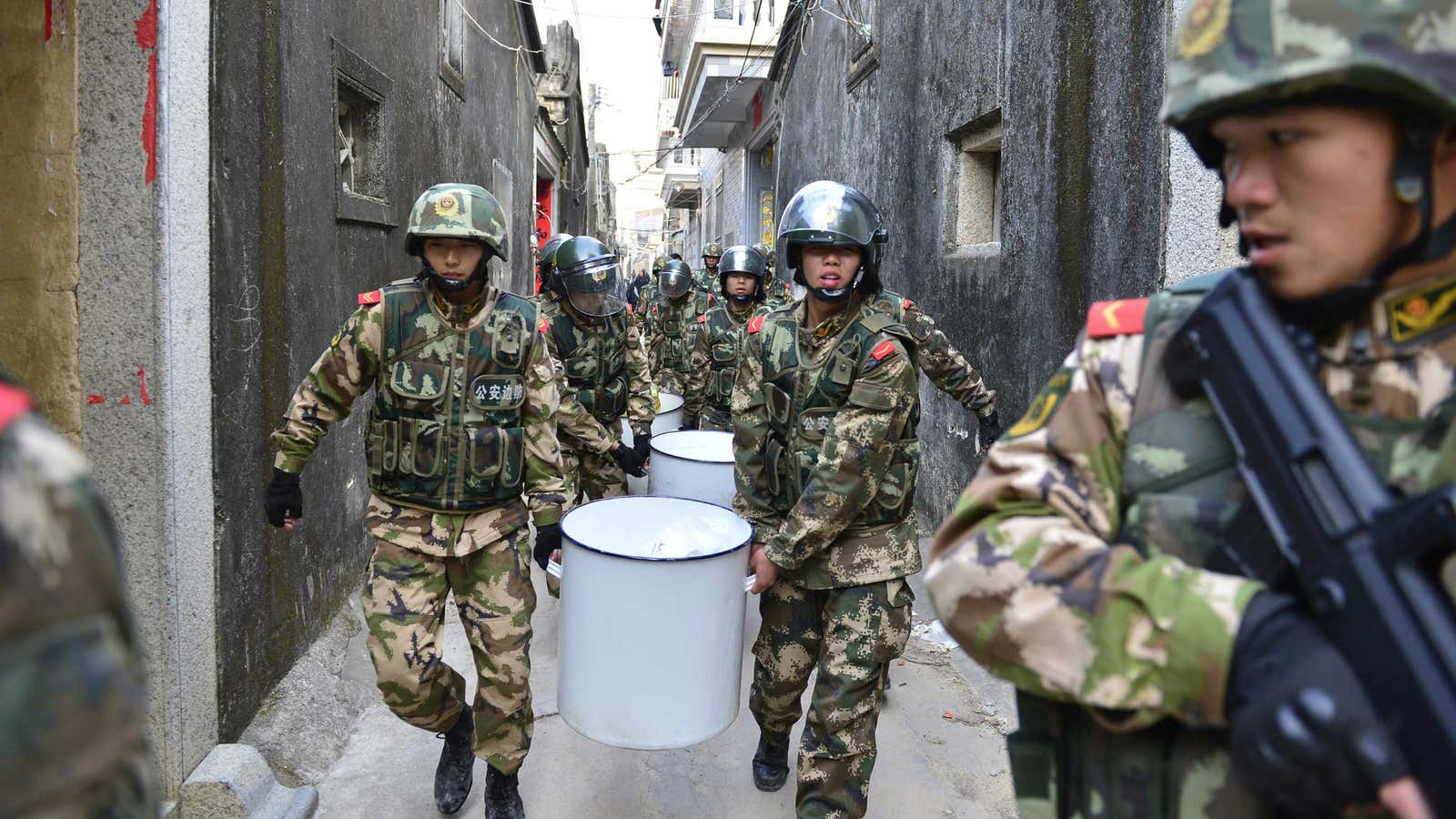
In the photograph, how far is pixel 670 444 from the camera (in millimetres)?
4473

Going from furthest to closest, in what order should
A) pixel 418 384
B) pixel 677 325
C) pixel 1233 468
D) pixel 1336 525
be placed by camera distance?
pixel 677 325 → pixel 418 384 → pixel 1233 468 → pixel 1336 525

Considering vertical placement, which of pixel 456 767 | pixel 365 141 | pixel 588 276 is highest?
pixel 365 141

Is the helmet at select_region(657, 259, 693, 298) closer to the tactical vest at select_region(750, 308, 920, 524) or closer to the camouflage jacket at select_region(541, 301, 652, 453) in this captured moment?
the camouflage jacket at select_region(541, 301, 652, 453)

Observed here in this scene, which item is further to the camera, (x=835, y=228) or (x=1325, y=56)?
(x=835, y=228)

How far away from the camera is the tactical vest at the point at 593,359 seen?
5.74 metres

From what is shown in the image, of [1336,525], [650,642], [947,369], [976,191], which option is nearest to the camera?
[1336,525]

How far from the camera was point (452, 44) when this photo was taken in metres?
8.53

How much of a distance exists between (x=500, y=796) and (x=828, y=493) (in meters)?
1.49

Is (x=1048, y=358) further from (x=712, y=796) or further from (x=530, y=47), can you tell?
(x=530, y=47)

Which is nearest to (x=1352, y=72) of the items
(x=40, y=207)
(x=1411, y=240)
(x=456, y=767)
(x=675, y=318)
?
(x=1411, y=240)

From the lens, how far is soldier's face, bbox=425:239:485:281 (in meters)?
3.39

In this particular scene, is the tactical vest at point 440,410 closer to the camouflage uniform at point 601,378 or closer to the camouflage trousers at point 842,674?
the camouflage trousers at point 842,674

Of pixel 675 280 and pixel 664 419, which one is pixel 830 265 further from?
pixel 675 280

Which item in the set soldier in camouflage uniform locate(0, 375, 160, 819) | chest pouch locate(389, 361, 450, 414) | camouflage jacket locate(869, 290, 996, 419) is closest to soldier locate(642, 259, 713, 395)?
camouflage jacket locate(869, 290, 996, 419)
